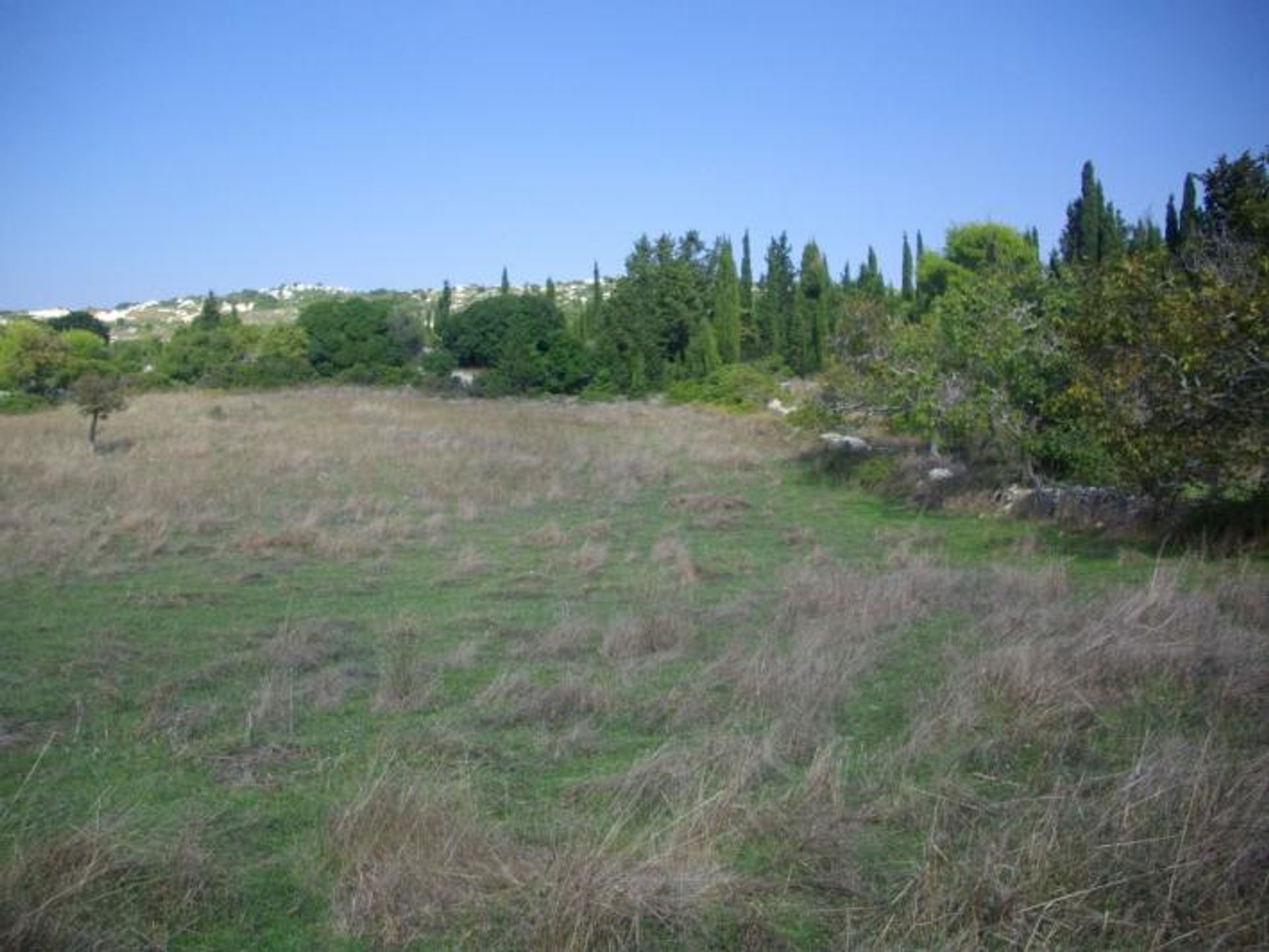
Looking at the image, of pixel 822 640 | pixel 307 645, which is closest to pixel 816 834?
pixel 822 640

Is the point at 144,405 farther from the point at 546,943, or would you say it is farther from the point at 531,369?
the point at 546,943

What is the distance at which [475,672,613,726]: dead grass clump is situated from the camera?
6836mm

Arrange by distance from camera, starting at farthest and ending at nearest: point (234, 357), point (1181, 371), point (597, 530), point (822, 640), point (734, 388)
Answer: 1. point (234, 357)
2. point (734, 388)
3. point (597, 530)
4. point (1181, 371)
5. point (822, 640)

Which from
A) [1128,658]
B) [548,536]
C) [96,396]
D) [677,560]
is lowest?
[677,560]

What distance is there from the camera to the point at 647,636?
8938 mm

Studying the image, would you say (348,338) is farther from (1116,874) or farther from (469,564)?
(1116,874)

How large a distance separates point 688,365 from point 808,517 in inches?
1327

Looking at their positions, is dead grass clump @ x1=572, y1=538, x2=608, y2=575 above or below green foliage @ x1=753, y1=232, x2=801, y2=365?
Answer: below

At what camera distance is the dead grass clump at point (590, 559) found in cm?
1337

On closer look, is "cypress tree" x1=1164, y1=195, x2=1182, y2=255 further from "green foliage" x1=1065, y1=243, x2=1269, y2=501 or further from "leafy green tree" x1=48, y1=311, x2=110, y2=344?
"leafy green tree" x1=48, y1=311, x2=110, y2=344

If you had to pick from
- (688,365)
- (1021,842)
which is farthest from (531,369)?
(1021,842)

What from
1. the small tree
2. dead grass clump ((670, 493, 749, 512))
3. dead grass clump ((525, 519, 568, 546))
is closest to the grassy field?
dead grass clump ((525, 519, 568, 546))

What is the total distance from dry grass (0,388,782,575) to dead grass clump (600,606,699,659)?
639cm

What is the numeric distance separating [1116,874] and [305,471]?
20251mm
